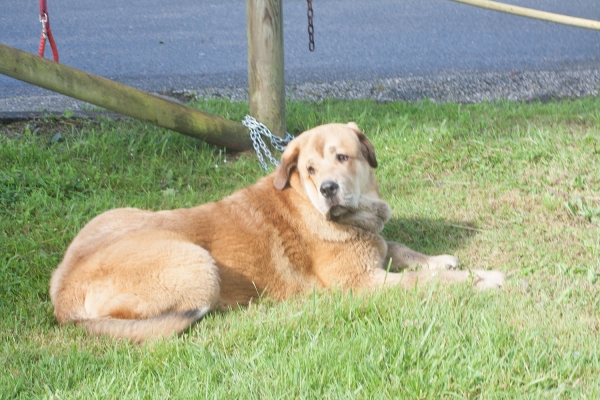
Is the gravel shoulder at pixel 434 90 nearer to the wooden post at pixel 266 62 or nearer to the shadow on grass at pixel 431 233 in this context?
the wooden post at pixel 266 62

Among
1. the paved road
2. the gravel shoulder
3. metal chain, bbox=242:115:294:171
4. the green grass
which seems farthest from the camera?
the paved road

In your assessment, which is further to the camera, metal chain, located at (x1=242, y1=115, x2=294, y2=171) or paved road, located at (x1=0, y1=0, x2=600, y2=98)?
paved road, located at (x1=0, y1=0, x2=600, y2=98)

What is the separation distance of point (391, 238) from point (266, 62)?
200cm

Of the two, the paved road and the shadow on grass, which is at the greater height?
the paved road

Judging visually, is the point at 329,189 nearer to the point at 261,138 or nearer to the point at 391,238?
the point at 391,238

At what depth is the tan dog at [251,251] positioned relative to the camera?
3.81 metres

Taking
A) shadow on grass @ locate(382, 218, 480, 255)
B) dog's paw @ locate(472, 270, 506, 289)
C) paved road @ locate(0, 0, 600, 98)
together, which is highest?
paved road @ locate(0, 0, 600, 98)

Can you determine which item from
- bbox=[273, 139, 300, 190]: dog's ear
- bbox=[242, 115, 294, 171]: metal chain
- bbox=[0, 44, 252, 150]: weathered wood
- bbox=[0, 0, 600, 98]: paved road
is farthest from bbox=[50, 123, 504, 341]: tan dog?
bbox=[0, 0, 600, 98]: paved road

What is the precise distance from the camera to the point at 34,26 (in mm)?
10656

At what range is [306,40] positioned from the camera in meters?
10.2

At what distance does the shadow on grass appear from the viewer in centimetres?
479

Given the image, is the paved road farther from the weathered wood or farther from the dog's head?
the dog's head

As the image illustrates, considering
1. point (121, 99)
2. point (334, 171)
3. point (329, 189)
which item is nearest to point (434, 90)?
point (121, 99)

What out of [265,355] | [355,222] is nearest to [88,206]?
[355,222]
